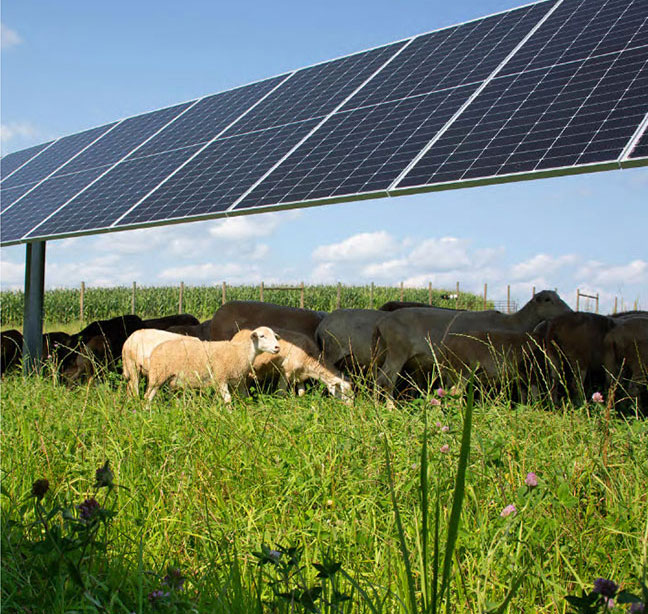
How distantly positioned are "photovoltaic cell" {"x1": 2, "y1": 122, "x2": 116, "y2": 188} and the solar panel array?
2.08 metres

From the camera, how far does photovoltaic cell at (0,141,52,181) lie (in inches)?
837

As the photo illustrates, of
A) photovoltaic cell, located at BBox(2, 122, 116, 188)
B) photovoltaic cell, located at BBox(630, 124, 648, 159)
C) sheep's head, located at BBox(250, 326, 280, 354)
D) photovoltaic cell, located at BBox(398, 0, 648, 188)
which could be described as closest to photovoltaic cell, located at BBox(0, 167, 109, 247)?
photovoltaic cell, located at BBox(2, 122, 116, 188)

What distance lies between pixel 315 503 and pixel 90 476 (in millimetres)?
1798

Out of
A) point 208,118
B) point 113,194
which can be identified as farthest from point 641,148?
point 208,118

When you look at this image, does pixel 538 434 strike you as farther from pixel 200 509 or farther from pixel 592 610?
pixel 592 610

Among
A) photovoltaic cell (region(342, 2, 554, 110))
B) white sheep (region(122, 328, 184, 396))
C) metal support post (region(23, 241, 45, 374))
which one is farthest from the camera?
metal support post (region(23, 241, 45, 374))

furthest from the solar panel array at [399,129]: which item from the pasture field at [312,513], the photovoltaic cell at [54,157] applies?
the pasture field at [312,513]

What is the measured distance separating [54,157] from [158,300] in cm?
2538

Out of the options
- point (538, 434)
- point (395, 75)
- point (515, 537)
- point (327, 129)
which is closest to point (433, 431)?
point (538, 434)

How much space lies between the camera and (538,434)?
6223mm

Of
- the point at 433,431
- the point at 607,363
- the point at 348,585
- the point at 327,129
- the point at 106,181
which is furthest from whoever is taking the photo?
the point at 106,181

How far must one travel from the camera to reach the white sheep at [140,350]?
10992mm

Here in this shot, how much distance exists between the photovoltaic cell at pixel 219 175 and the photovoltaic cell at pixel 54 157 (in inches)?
275

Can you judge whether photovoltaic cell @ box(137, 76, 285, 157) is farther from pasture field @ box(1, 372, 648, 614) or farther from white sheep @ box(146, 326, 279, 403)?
pasture field @ box(1, 372, 648, 614)
